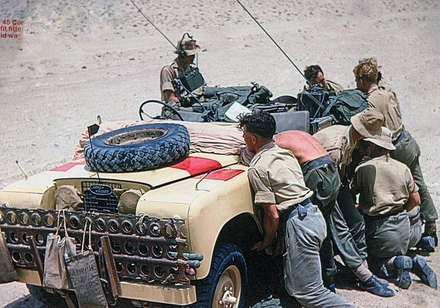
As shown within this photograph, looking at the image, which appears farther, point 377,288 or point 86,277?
point 377,288

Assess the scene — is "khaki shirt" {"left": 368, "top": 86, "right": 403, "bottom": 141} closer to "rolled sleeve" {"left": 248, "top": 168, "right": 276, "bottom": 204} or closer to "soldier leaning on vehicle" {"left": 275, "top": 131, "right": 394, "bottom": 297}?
"soldier leaning on vehicle" {"left": 275, "top": 131, "right": 394, "bottom": 297}

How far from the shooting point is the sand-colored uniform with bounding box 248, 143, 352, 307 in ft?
17.3

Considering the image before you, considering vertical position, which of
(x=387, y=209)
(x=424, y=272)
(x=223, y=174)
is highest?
(x=223, y=174)

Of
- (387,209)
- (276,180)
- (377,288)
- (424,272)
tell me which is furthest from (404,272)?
(276,180)

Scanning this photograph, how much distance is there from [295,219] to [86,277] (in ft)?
5.29

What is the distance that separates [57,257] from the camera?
4.87m

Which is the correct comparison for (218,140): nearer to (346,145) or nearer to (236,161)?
(236,161)

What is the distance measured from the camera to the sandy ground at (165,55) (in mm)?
12812

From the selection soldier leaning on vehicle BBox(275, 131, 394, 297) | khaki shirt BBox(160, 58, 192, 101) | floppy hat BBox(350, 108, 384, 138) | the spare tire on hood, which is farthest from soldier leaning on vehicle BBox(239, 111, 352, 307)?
khaki shirt BBox(160, 58, 192, 101)

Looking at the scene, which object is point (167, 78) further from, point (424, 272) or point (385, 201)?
point (424, 272)

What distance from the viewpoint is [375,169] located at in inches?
250

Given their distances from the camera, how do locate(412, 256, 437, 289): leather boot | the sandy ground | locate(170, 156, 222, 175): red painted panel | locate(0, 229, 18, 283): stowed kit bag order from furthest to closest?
the sandy ground
locate(412, 256, 437, 289): leather boot
locate(170, 156, 222, 175): red painted panel
locate(0, 229, 18, 283): stowed kit bag

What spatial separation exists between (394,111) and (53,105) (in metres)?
9.01

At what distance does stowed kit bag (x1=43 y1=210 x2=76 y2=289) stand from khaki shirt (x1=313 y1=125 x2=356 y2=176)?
2.47 metres
